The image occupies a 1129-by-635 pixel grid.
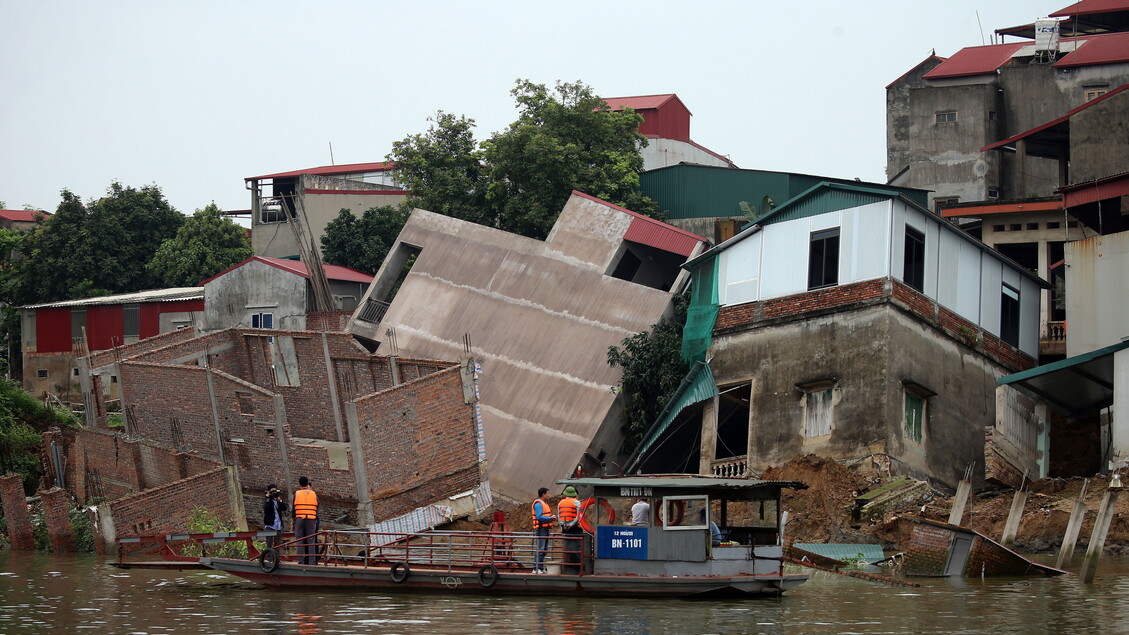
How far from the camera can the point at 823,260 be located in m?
32.0

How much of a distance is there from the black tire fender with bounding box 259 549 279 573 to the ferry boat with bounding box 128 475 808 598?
2cm

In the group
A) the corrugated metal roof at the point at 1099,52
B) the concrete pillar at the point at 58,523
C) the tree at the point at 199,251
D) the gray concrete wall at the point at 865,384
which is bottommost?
the concrete pillar at the point at 58,523

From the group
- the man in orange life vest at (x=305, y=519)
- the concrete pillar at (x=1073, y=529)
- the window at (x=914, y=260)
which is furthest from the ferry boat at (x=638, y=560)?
the window at (x=914, y=260)

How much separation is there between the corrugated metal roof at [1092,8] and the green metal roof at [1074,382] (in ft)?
87.9

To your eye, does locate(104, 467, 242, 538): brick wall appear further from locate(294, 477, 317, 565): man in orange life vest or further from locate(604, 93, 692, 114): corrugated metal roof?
locate(604, 93, 692, 114): corrugated metal roof

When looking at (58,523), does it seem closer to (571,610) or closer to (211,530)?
(211,530)

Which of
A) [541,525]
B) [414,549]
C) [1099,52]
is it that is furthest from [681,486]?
[1099,52]

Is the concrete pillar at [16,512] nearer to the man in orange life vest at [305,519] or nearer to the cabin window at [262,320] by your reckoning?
the man in orange life vest at [305,519]

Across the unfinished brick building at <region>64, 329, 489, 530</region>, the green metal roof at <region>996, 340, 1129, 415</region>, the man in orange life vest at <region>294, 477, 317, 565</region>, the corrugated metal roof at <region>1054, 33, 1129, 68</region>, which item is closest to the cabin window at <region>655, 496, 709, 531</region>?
the man in orange life vest at <region>294, 477, 317, 565</region>

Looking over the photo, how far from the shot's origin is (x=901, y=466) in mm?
29469

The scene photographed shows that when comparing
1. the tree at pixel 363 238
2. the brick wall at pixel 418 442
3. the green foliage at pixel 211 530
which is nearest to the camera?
the green foliage at pixel 211 530

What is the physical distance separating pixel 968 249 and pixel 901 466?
6.83m

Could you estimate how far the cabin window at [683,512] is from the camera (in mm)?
20984

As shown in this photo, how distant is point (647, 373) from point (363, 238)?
22.2 meters
